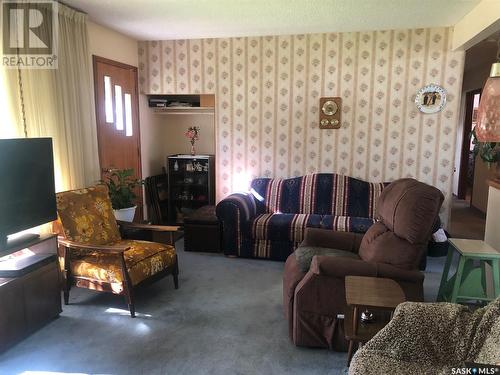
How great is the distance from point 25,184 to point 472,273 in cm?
338

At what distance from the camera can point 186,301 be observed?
3270 mm

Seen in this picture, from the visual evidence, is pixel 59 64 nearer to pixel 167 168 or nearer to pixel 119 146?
pixel 119 146

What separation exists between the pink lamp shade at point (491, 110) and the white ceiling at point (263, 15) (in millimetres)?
1740

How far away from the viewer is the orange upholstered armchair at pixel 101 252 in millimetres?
2965

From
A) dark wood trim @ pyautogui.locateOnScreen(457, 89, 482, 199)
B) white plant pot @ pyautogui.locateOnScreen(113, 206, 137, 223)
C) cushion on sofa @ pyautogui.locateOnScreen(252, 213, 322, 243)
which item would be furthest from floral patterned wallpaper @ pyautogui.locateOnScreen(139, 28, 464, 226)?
dark wood trim @ pyautogui.locateOnScreen(457, 89, 482, 199)

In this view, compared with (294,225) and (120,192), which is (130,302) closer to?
(120,192)

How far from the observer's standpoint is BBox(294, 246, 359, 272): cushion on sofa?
9.05ft

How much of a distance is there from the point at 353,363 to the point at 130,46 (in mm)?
4501

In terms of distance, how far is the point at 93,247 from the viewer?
2.94 m

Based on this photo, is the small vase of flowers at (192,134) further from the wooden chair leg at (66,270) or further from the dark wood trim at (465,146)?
the dark wood trim at (465,146)

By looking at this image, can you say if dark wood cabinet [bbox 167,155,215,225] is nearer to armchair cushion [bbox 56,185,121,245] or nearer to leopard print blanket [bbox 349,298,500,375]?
armchair cushion [bbox 56,185,121,245]

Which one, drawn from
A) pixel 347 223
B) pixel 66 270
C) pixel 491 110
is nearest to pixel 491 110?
pixel 491 110

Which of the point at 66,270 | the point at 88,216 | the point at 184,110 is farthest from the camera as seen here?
the point at 184,110

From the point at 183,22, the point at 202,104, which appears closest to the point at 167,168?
the point at 202,104
